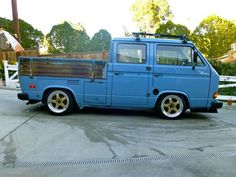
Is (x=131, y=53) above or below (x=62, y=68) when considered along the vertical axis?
above

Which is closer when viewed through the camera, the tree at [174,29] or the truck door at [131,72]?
the truck door at [131,72]

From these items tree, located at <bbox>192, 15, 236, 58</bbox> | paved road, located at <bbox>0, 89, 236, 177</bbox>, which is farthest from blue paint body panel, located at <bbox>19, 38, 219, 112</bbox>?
tree, located at <bbox>192, 15, 236, 58</bbox>

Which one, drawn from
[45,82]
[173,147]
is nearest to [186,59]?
[173,147]

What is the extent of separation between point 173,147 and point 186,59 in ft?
9.31

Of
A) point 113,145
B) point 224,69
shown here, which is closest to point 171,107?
point 113,145

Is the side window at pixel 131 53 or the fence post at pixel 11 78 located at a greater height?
the side window at pixel 131 53

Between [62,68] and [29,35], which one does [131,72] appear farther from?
[29,35]

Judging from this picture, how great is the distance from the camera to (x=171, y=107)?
25.6 ft

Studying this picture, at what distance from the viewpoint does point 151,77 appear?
7547 millimetres

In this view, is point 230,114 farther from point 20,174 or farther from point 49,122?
point 20,174

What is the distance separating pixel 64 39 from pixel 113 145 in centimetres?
2170

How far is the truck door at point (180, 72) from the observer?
7551mm

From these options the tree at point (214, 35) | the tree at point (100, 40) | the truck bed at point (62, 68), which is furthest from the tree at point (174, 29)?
the truck bed at point (62, 68)

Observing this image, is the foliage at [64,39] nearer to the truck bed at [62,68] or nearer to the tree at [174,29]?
the tree at [174,29]
